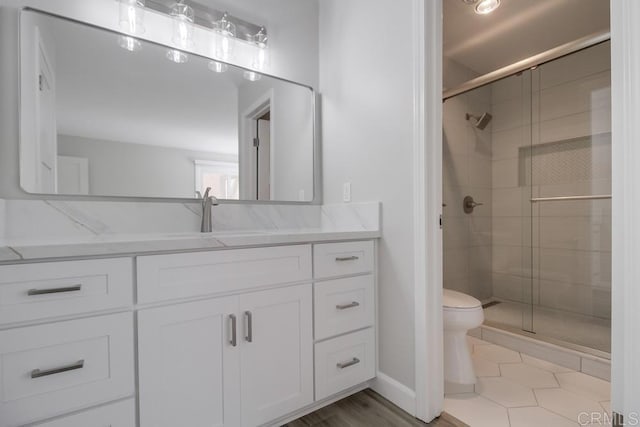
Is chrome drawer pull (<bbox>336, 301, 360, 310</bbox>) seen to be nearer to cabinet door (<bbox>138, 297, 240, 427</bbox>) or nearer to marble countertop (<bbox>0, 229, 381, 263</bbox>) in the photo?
marble countertop (<bbox>0, 229, 381, 263</bbox>)

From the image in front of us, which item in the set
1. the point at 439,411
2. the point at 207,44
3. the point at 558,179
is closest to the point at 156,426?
the point at 439,411

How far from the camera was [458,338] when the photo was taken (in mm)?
1722

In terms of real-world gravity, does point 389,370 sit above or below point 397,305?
below

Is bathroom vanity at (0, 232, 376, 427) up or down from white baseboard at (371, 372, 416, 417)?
up

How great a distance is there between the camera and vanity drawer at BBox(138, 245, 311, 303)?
105cm

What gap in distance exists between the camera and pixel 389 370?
1599 mm

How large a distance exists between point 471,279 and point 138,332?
2713 millimetres

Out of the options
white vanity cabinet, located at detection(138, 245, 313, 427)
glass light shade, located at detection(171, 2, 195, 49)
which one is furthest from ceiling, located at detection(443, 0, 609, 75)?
white vanity cabinet, located at detection(138, 245, 313, 427)

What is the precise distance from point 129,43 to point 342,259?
4.72ft

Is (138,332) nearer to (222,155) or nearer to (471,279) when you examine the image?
(222,155)

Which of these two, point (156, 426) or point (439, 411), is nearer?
point (156, 426)

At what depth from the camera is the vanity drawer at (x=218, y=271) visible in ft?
3.43

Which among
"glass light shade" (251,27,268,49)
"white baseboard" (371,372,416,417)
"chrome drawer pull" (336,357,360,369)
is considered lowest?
"white baseboard" (371,372,416,417)

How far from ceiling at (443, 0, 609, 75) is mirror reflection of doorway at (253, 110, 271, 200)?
1.50 metres
